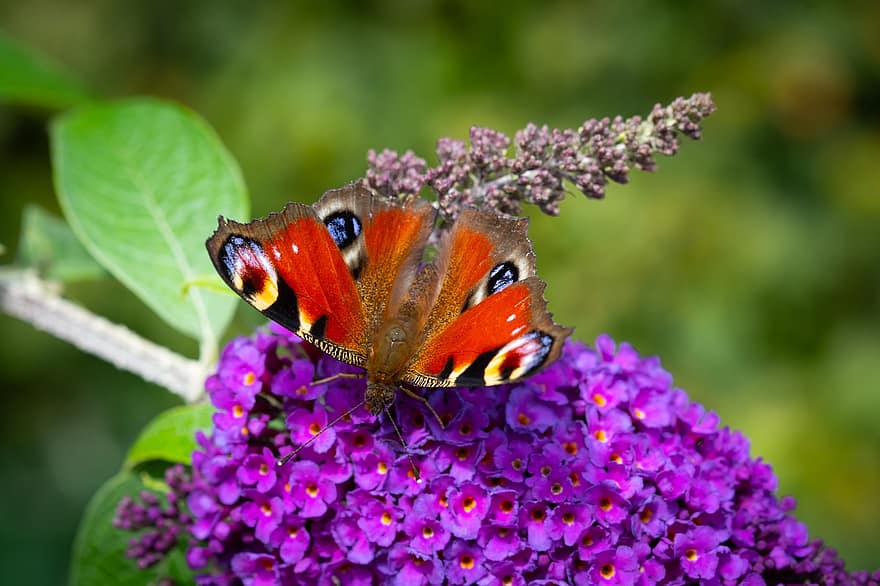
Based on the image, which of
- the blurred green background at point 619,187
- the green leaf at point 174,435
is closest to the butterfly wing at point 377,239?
the green leaf at point 174,435

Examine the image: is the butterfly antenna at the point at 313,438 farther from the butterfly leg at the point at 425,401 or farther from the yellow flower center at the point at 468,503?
the yellow flower center at the point at 468,503

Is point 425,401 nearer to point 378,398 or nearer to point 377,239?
point 378,398

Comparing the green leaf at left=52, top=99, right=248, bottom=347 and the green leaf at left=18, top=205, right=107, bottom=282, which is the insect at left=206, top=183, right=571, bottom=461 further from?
the green leaf at left=18, top=205, right=107, bottom=282

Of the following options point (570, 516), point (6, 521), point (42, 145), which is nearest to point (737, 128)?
point (570, 516)

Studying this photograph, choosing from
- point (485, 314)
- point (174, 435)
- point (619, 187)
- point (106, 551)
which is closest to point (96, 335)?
point (174, 435)

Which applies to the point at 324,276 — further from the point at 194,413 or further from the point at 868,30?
the point at 868,30

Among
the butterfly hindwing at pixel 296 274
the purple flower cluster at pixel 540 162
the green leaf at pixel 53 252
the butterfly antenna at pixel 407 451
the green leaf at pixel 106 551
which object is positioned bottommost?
the green leaf at pixel 106 551
